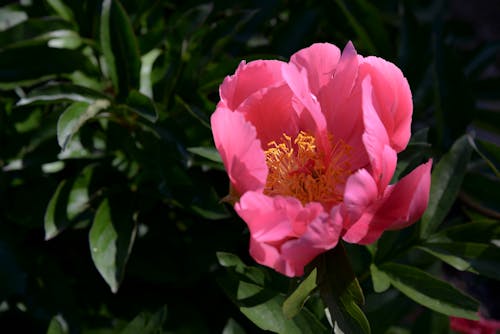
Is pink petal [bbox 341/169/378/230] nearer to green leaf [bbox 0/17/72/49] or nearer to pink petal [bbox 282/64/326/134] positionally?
pink petal [bbox 282/64/326/134]

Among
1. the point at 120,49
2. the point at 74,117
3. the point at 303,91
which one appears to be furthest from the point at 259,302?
the point at 120,49

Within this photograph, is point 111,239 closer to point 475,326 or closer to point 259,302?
point 259,302

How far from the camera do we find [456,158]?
1.36 meters

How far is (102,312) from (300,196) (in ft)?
2.57

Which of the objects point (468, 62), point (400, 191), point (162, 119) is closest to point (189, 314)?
point (162, 119)

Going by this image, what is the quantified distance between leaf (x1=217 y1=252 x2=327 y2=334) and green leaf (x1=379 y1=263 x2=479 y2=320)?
183 millimetres

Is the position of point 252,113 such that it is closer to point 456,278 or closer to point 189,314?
point 189,314

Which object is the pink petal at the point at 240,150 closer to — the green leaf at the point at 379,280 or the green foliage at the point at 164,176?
the green foliage at the point at 164,176

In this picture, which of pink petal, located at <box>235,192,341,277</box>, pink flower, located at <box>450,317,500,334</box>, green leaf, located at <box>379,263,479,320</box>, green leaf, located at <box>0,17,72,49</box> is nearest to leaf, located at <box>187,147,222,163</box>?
pink petal, located at <box>235,192,341,277</box>

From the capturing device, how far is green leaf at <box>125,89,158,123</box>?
135cm

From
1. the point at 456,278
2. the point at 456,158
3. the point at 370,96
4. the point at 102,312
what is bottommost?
the point at 456,278

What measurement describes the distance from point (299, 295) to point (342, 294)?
74 mm

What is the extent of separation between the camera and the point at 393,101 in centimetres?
104

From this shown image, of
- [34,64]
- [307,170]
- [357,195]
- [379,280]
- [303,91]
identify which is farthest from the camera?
[34,64]
